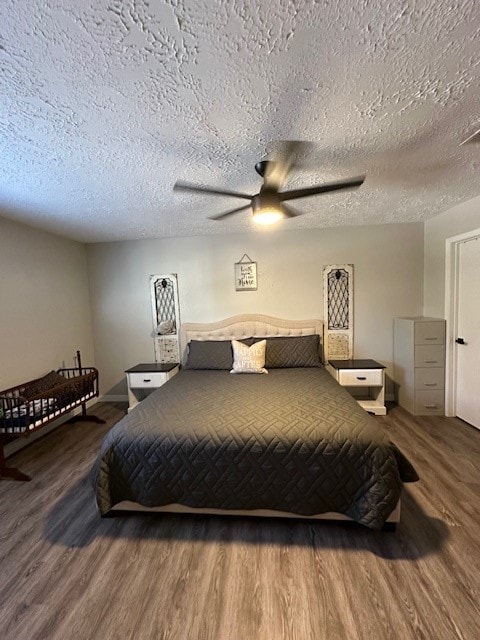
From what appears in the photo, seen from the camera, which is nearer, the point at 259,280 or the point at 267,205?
the point at 267,205

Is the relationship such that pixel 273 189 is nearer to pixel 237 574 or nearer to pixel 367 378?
pixel 237 574

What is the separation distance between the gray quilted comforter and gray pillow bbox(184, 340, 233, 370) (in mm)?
1322

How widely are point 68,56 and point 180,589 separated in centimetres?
239

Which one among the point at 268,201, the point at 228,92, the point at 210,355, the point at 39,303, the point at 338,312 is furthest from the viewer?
the point at 338,312

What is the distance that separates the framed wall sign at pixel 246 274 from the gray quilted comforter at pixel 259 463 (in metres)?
2.12

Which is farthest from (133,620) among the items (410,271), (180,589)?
(410,271)

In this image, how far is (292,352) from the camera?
3207mm

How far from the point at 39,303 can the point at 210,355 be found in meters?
2.09

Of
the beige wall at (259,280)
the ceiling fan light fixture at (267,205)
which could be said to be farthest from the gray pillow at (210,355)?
the ceiling fan light fixture at (267,205)

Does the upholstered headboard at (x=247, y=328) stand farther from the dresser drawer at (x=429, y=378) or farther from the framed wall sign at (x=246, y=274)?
the dresser drawer at (x=429, y=378)

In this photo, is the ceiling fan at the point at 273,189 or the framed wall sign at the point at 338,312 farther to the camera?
the framed wall sign at the point at 338,312

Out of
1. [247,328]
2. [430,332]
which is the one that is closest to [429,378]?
[430,332]

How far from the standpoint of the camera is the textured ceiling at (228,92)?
0.89 meters

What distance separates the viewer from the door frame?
2.96 metres
